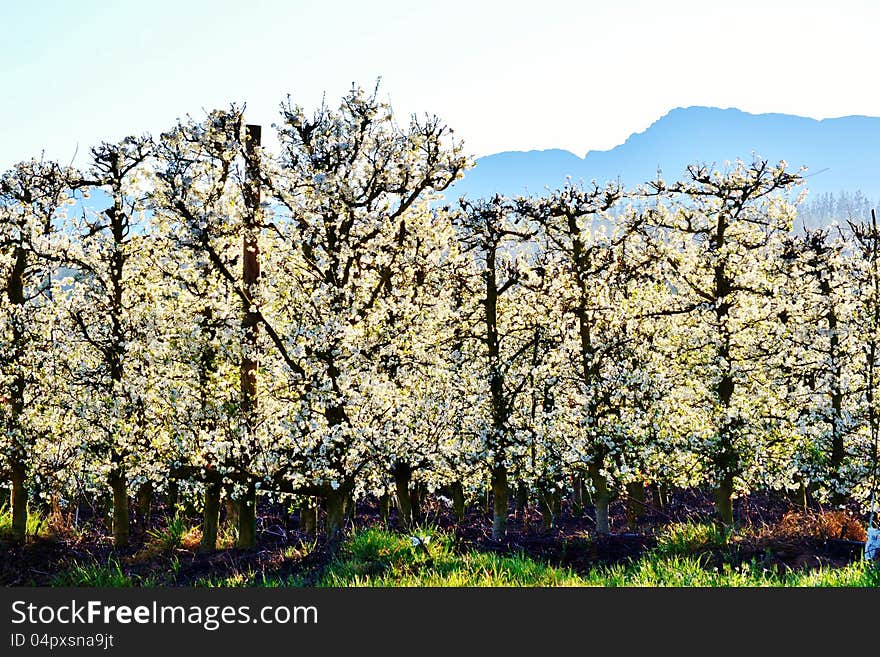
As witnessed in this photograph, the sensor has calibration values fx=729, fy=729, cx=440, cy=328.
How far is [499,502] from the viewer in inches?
715

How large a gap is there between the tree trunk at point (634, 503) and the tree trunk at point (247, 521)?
33.1 feet

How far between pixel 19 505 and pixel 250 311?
9202 millimetres

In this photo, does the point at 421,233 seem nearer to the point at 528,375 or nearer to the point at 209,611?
the point at 528,375

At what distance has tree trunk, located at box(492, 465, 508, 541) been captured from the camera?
17875mm

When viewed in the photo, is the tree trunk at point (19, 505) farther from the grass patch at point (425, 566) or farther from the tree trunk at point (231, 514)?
the grass patch at point (425, 566)

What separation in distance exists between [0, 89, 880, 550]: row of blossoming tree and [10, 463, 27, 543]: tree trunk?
8cm

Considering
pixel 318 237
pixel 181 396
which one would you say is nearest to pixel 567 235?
pixel 318 237

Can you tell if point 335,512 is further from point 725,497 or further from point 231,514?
point 725,497

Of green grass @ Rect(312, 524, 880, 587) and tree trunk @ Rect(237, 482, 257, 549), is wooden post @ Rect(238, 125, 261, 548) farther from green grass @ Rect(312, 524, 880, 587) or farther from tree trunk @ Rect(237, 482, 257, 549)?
green grass @ Rect(312, 524, 880, 587)

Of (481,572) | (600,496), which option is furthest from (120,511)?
(600,496)

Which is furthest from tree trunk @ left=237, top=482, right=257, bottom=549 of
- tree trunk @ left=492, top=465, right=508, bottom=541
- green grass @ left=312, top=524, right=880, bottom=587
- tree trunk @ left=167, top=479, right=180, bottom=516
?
tree trunk @ left=492, top=465, right=508, bottom=541

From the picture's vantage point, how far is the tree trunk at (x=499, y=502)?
1788 cm

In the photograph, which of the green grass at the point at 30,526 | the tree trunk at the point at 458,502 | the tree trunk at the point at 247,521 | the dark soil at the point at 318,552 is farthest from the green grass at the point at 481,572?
the tree trunk at the point at 458,502

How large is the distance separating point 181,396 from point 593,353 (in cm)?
1026
